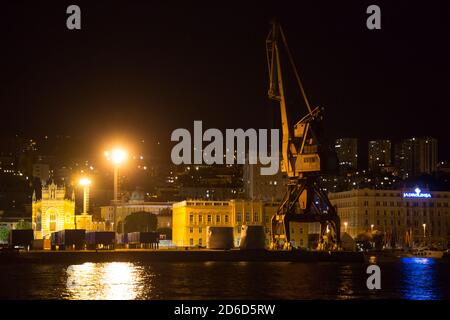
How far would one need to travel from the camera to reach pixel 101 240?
81.5 meters

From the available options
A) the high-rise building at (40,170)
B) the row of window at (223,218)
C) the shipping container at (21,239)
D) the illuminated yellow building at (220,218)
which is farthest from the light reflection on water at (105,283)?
the high-rise building at (40,170)

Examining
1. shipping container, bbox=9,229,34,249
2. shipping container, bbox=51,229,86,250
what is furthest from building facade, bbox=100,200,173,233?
shipping container, bbox=51,229,86,250

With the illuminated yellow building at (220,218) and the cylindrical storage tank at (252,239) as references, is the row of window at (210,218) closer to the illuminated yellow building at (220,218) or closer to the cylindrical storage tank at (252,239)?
the illuminated yellow building at (220,218)

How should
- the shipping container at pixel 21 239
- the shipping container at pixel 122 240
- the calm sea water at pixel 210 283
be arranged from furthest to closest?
the shipping container at pixel 122 240
the shipping container at pixel 21 239
the calm sea water at pixel 210 283

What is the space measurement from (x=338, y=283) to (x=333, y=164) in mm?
31439

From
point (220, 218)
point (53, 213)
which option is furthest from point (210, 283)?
point (53, 213)

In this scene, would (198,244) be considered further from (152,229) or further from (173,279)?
(173,279)

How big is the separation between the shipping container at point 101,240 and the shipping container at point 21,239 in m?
5.89

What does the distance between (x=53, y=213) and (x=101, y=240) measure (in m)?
37.3

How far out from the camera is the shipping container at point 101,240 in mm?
81500

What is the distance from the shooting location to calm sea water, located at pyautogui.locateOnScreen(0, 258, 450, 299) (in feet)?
146

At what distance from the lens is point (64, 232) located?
268ft
